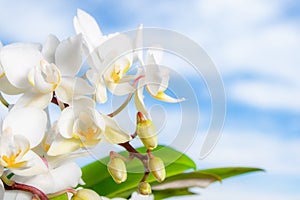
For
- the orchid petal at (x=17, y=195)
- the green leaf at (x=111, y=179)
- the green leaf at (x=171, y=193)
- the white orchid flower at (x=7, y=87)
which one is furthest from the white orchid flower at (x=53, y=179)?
the green leaf at (x=171, y=193)

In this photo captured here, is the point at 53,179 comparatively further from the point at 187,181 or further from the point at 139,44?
the point at 187,181

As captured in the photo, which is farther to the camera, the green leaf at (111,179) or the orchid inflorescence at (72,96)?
the green leaf at (111,179)

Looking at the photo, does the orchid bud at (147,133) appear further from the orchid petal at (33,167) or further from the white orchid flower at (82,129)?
the orchid petal at (33,167)

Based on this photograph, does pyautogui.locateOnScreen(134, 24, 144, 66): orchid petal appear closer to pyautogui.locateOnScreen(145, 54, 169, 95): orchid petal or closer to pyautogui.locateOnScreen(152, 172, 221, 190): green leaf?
pyautogui.locateOnScreen(145, 54, 169, 95): orchid petal

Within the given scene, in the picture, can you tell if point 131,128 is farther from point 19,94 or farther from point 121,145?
point 19,94

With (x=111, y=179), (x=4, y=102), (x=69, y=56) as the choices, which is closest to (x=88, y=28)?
(x=69, y=56)

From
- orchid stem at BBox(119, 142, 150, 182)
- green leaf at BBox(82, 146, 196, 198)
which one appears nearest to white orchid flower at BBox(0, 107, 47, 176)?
orchid stem at BBox(119, 142, 150, 182)
